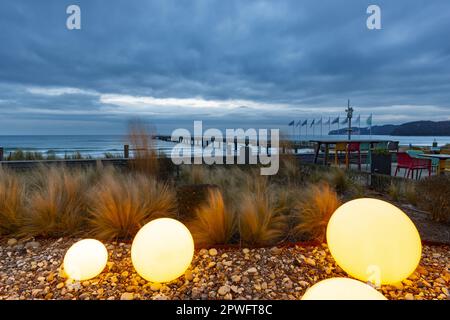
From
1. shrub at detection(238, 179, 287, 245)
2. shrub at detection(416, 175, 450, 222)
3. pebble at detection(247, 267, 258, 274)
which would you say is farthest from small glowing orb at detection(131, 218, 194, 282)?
shrub at detection(416, 175, 450, 222)

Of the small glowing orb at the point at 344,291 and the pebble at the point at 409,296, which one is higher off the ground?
the small glowing orb at the point at 344,291

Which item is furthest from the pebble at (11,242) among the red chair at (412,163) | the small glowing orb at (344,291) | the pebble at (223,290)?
the red chair at (412,163)

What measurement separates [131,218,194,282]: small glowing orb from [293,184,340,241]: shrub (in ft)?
4.84

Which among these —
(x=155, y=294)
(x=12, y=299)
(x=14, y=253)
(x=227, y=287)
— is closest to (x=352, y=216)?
(x=227, y=287)

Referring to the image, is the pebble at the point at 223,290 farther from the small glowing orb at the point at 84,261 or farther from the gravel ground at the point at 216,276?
the small glowing orb at the point at 84,261

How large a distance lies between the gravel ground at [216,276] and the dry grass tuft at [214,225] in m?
0.15

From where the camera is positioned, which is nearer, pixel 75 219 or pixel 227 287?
pixel 227 287

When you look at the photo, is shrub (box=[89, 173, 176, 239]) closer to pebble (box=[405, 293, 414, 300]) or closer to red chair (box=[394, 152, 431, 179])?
pebble (box=[405, 293, 414, 300])

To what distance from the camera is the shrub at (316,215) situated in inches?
120

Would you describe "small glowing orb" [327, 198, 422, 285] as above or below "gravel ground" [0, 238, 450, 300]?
above

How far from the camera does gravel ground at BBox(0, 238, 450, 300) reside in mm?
2055

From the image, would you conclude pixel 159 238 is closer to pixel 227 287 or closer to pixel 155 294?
pixel 155 294
